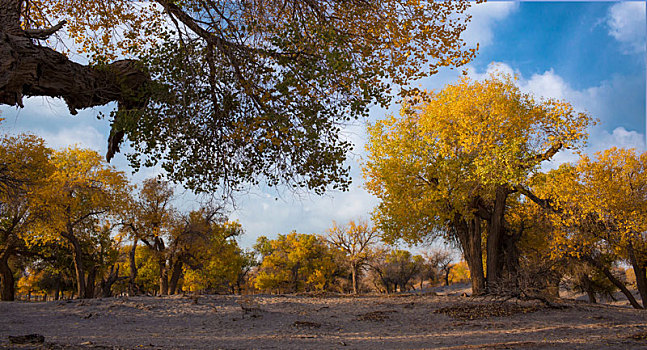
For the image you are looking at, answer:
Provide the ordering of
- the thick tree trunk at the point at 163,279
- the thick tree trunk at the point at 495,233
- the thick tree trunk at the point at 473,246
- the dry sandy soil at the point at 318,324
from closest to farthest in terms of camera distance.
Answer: the dry sandy soil at the point at 318,324 < the thick tree trunk at the point at 495,233 < the thick tree trunk at the point at 473,246 < the thick tree trunk at the point at 163,279

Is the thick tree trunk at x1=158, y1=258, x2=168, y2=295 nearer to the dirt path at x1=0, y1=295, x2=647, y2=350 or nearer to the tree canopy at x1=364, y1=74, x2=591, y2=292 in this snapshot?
the dirt path at x1=0, y1=295, x2=647, y2=350

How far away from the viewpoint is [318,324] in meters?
11.1

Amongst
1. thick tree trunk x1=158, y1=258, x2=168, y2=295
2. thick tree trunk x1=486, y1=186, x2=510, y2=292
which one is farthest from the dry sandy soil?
thick tree trunk x1=158, y1=258, x2=168, y2=295

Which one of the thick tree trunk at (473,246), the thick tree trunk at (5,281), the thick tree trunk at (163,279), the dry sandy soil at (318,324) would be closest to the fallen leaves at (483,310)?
the dry sandy soil at (318,324)

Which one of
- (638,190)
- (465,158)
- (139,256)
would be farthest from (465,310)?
(139,256)

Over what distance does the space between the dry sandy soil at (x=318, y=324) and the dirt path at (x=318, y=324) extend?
0.02 metres

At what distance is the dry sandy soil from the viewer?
8.12m

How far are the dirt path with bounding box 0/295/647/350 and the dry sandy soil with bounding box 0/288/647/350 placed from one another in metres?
0.02

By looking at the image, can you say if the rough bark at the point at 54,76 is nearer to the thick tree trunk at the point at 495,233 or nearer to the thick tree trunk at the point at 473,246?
the thick tree trunk at the point at 473,246

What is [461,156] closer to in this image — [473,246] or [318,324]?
[473,246]

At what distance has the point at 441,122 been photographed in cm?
1598

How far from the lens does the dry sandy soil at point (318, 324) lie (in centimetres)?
812

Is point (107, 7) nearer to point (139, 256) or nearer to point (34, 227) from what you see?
point (34, 227)

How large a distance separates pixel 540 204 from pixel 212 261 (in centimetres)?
2059
